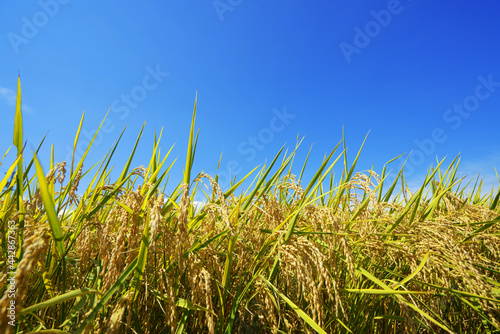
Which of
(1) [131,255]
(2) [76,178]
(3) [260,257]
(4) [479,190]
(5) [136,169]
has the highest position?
(4) [479,190]

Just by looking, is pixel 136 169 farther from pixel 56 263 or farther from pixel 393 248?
pixel 393 248

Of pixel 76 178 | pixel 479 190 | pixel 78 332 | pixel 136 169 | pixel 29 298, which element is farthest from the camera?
pixel 479 190

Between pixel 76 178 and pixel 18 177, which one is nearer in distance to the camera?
pixel 18 177

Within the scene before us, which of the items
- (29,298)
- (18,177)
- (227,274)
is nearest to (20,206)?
(18,177)

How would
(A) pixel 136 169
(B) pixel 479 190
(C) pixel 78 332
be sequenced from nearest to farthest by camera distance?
1. (C) pixel 78 332
2. (A) pixel 136 169
3. (B) pixel 479 190

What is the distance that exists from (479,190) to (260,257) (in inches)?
161

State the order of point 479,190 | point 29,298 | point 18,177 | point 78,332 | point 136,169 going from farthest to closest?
point 479,190, point 136,169, point 29,298, point 18,177, point 78,332

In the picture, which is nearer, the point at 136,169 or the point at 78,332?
the point at 78,332

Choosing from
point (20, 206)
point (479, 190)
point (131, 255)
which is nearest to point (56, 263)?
point (20, 206)

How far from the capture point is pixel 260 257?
4.82 ft

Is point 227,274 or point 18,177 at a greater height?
point 18,177

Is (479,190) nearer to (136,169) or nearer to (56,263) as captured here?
(136,169)

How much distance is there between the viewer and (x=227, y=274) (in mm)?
1310

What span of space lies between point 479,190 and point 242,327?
164 inches
